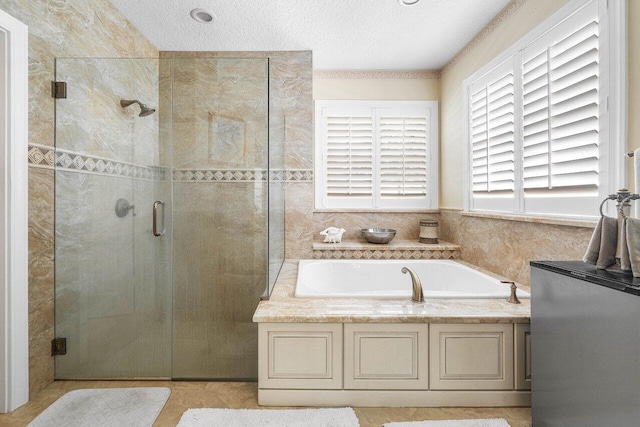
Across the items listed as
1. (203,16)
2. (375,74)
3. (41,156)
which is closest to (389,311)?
(41,156)

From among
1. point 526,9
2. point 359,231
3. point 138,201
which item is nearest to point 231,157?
point 138,201

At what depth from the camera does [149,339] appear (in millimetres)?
2049

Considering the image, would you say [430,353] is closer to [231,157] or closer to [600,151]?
[600,151]

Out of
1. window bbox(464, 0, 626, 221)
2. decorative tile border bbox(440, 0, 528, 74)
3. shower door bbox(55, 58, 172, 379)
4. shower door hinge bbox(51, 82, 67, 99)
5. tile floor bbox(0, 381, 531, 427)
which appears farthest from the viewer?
decorative tile border bbox(440, 0, 528, 74)

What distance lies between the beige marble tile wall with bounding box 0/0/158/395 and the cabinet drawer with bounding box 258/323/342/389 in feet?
4.09

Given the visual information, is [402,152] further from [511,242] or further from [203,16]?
[203,16]

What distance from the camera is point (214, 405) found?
174cm

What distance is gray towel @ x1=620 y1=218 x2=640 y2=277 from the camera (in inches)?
43.2

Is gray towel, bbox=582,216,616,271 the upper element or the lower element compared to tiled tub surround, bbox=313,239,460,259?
upper

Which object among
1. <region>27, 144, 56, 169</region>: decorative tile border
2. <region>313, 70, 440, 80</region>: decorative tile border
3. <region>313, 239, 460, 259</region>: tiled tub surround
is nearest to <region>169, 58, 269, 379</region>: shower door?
<region>27, 144, 56, 169</region>: decorative tile border

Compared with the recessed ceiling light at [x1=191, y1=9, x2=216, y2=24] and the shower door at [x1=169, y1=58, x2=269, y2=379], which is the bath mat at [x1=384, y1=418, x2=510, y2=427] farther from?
the recessed ceiling light at [x1=191, y1=9, x2=216, y2=24]

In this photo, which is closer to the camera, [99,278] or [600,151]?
[600,151]

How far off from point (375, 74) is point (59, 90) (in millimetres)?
2673

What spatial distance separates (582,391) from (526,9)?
2139 mm
